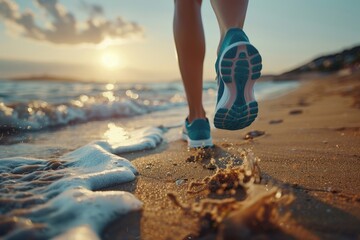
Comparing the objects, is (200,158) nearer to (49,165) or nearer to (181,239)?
(49,165)

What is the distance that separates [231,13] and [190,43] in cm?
41

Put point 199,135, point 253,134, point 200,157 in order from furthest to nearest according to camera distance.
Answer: point 253,134 → point 199,135 → point 200,157

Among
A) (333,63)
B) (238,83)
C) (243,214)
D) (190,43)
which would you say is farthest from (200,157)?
(333,63)

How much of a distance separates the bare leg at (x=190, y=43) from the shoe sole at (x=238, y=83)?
494 mm

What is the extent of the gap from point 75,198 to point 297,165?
107 cm

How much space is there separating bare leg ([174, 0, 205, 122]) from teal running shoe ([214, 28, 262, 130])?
0.41 meters

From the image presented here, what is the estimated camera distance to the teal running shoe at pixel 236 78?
1568mm

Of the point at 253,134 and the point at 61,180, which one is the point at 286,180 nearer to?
the point at 61,180

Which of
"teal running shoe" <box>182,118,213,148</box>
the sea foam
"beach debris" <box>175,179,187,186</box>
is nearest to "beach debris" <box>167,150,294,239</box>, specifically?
the sea foam

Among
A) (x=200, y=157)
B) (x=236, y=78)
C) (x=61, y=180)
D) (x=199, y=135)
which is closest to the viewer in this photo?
(x=61, y=180)

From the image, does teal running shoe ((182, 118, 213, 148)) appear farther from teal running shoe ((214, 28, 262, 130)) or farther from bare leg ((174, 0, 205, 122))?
teal running shoe ((214, 28, 262, 130))

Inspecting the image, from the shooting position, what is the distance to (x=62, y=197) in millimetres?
1158

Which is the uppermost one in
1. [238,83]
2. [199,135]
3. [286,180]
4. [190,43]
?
[190,43]

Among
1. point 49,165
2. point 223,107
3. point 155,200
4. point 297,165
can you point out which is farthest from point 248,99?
point 49,165
